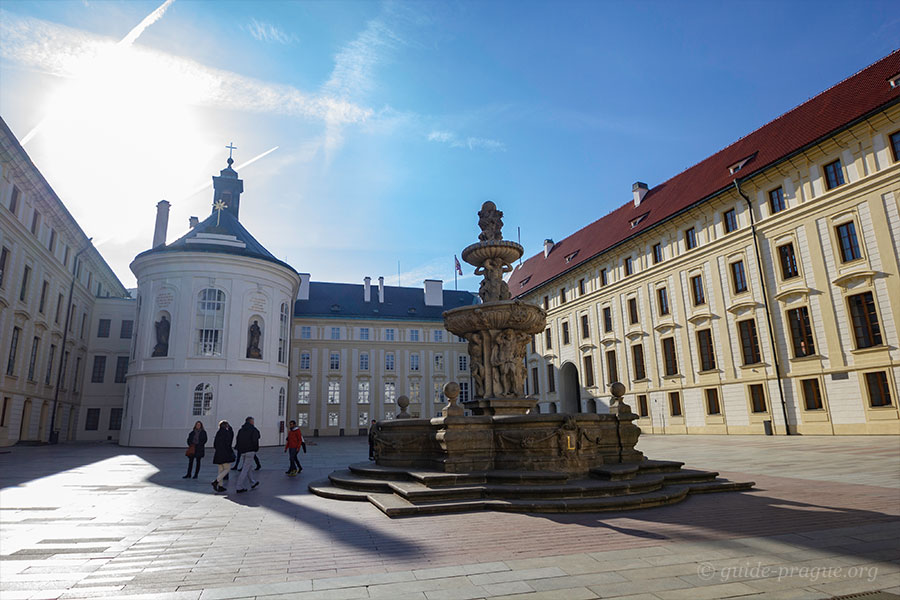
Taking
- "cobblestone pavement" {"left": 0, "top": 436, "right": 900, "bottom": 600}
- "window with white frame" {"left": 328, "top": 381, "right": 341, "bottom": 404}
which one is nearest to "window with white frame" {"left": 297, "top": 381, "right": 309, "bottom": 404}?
"window with white frame" {"left": 328, "top": 381, "right": 341, "bottom": 404}

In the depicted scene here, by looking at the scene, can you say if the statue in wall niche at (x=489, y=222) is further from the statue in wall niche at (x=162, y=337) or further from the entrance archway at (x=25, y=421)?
the entrance archway at (x=25, y=421)

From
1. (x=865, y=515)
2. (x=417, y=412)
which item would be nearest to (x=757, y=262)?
(x=865, y=515)

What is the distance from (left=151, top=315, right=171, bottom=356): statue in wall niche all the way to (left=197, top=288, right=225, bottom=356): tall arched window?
6.01 ft

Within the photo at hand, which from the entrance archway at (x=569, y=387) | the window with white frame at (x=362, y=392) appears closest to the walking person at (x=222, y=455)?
the entrance archway at (x=569, y=387)

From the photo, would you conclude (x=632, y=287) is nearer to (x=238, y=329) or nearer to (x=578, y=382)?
(x=578, y=382)

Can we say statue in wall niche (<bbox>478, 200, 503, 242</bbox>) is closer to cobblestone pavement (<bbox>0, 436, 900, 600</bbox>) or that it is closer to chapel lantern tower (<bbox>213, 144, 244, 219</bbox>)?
cobblestone pavement (<bbox>0, 436, 900, 600</bbox>)

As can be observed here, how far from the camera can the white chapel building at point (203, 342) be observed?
2975cm

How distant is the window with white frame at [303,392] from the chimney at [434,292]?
674 inches

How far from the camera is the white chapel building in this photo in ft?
97.6

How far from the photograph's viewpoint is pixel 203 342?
3095cm

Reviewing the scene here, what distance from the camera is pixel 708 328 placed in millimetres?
31047

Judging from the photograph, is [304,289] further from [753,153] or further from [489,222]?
[489,222]

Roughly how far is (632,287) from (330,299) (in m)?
33.6

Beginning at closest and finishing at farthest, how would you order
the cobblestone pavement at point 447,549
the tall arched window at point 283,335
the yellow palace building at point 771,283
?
the cobblestone pavement at point 447,549 < the yellow palace building at point 771,283 < the tall arched window at point 283,335
